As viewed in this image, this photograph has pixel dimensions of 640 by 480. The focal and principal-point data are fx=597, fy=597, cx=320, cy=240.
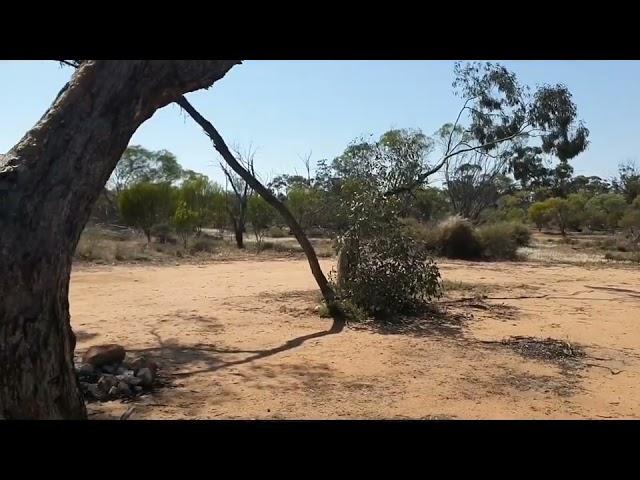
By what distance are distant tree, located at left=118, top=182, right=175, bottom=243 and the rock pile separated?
19.2m

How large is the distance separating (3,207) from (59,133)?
0.51 meters

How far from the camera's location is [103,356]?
222 inches

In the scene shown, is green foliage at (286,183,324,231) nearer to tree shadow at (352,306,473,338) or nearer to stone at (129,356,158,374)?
tree shadow at (352,306,473,338)

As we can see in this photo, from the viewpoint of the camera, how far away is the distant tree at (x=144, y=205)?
24219mm

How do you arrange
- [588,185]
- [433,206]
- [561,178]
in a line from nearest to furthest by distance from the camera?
[433,206], [561,178], [588,185]

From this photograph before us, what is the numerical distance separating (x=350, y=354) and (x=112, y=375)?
8.87ft

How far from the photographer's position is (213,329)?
8.27 metres

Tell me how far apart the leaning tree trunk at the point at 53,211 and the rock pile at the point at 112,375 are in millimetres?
2026

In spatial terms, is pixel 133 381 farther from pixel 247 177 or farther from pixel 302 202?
pixel 302 202

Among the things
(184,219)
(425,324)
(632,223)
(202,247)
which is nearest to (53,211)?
(425,324)

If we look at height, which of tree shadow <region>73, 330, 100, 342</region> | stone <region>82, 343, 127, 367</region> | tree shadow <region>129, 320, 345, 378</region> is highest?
stone <region>82, 343, 127, 367</region>

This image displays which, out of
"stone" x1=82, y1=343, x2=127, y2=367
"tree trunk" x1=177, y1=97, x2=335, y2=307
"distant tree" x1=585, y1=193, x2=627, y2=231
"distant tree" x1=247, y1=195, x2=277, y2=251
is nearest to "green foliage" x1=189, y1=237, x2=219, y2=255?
"distant tree" x1=247, y1=195, x2=277, y2=251

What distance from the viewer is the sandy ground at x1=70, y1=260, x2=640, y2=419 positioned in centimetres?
496
